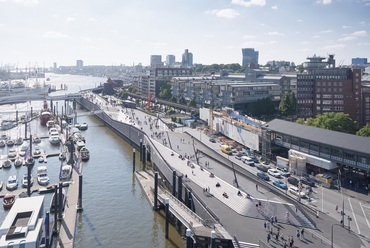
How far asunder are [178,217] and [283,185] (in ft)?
32.8

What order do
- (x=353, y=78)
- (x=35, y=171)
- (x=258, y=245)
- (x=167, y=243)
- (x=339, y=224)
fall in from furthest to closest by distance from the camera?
1. (x=353, y=78)
2. (x=35, y=171)
3. (x=167, y=243)
4. (x=339, y=224)
5. (x=258, y=245)

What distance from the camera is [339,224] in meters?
22.2

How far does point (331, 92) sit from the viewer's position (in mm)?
55031

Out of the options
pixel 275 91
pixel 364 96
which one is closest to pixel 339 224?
pixel 364 96

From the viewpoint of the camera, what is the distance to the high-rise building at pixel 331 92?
178 ft

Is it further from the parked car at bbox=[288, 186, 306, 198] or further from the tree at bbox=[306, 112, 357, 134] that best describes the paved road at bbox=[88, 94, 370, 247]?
the tree at bbox=[306, 112, 357, 134]

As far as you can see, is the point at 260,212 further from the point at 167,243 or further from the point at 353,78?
the point at 353,78

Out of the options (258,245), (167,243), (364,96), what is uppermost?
(364,96)

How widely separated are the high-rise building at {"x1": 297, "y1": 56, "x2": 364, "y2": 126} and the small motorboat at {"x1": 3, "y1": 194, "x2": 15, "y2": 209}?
1766 inches

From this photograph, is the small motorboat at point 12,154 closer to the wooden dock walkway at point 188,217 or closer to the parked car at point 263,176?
the wooden dock walkway at point 188,217

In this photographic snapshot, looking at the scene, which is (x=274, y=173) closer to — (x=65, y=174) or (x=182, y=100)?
(x=65, y=174)

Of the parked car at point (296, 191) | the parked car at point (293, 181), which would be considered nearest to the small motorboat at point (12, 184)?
the parked car at point (296, 191)

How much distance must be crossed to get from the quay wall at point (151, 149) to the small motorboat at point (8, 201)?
1363 cm

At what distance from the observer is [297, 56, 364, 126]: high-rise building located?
5412 cm
